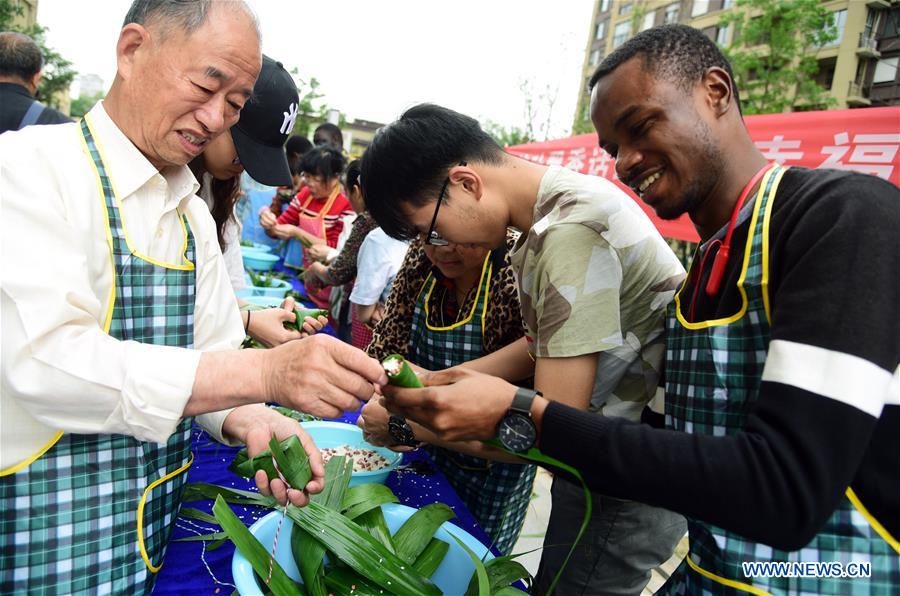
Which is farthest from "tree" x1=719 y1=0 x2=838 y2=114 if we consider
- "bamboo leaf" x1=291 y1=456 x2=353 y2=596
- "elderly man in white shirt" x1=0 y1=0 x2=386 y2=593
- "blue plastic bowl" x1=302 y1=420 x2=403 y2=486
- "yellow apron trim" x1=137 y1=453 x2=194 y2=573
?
"yellow apron trim" x1=137 y1=453 x2=194 y2=573

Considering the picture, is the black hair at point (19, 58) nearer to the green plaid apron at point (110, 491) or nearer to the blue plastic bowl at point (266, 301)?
the blue plastic bowl at point (266, 301)

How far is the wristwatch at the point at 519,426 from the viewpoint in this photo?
122cm

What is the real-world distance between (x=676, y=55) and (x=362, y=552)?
155 centimetres

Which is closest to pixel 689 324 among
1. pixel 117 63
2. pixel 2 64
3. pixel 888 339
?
pixel 888 339

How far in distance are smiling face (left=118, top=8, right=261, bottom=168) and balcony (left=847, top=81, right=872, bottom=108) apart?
100.0ft

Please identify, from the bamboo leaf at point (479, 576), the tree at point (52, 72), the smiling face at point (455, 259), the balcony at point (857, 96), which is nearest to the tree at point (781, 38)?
the balcony at point (857, 96)

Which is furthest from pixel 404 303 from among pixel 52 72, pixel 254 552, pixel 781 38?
pixel 52 72

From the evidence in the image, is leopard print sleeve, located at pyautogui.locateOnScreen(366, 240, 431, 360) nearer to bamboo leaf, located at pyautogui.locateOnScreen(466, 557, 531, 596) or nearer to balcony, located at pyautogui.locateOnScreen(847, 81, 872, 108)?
bamboo leaf, located at pyautogui.locateOnScreen(466, 557, 531, 596)

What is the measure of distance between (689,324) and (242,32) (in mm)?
1326

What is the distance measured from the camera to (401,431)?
6.62 feet

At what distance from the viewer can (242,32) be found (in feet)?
4.42

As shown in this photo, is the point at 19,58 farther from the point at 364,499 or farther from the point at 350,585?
the point at 350,585

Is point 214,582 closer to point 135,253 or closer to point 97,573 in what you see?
point 97,573

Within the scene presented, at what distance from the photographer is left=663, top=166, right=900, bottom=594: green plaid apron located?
3.49ft
